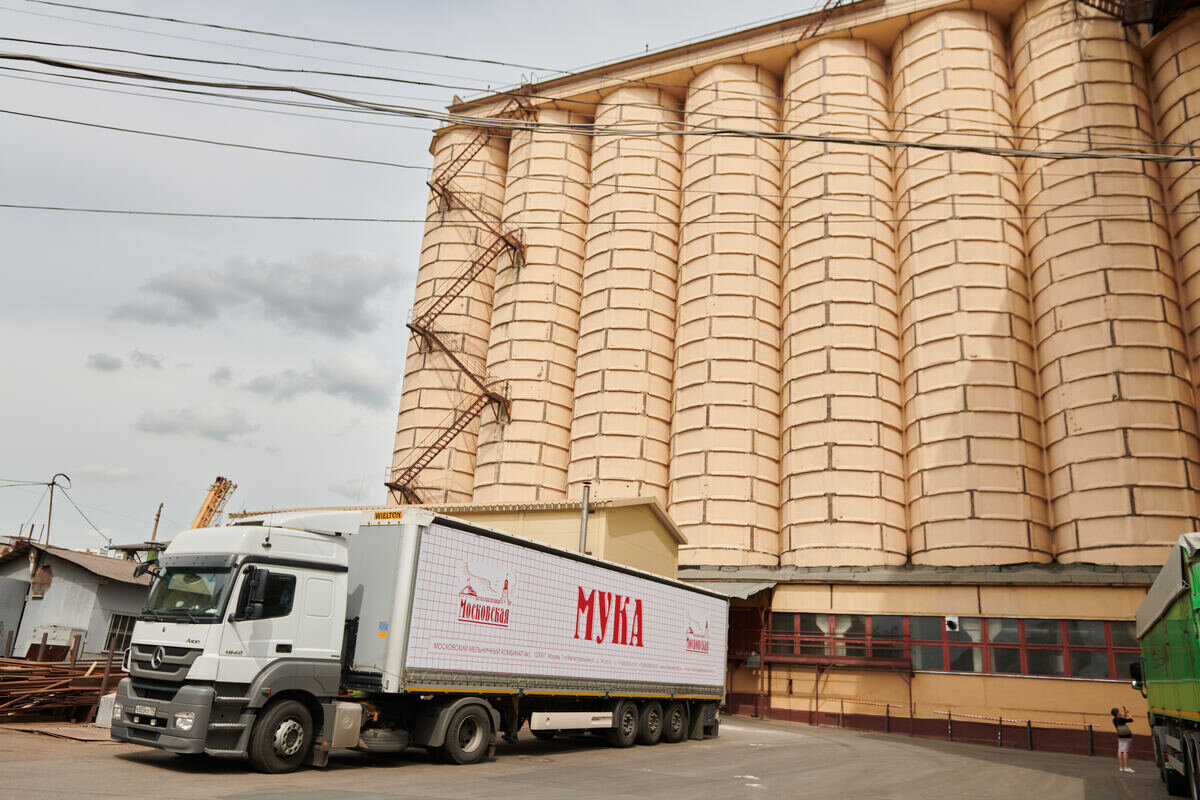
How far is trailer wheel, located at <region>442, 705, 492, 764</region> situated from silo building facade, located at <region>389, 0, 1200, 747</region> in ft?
64.1

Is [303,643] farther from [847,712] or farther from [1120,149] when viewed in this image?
[1120,149]

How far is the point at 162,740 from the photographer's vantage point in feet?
39.1

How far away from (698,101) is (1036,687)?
1232 inches

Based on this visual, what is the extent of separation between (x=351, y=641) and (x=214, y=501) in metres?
36.9

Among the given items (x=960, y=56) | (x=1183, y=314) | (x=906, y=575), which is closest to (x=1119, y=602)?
(x=906, y=575)

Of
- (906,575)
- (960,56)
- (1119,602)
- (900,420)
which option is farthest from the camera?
(960,56)

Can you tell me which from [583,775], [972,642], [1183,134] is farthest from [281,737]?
Result: [1183,134]

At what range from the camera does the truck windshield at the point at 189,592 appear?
40.9ft

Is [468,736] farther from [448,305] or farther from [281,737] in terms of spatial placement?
[448,305]

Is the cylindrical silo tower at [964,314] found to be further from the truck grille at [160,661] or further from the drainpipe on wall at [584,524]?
the truck grille at [160,661]

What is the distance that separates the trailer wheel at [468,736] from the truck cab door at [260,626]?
304 centimetres

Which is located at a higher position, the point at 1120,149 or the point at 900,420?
the point at 1120,149

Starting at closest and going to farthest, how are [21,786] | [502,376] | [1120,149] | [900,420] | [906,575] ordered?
[21,786], [906,575], [1120,149], [900,420], [502,376]

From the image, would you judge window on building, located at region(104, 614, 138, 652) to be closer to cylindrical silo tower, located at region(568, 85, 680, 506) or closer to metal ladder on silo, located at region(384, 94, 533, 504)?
metal ladder on silo, located at region(384, 94, 533, 504)
